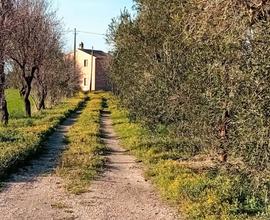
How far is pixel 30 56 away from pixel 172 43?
18245mm

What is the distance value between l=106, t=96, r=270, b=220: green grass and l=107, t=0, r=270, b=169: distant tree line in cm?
50

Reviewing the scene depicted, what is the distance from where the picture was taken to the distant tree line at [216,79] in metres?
7.25

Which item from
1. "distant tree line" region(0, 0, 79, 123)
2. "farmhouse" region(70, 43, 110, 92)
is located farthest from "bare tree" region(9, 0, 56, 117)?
"farmhouse" region(70, 43, 110, 92)

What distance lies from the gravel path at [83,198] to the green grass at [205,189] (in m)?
0.33

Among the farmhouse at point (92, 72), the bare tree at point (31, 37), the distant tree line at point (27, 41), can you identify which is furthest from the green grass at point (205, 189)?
the farmhouse at point (92, 72)

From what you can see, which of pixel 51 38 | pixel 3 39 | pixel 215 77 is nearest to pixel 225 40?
pixel 215 77

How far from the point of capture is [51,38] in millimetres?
35219

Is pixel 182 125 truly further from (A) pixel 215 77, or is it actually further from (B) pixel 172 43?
(A) pixel 215 77

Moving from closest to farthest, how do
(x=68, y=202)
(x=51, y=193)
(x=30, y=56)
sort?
(x=68, y=202)
(x=51, y=193)
(x=30, y=56)

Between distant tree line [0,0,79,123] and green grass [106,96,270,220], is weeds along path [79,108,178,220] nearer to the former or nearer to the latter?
green grass [106,96,270,220]

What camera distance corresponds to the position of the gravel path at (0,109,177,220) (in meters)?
9.45

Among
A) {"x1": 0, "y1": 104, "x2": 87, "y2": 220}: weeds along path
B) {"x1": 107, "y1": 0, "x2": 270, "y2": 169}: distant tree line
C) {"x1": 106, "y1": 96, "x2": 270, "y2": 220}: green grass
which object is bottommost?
{"x1": 0, "y1": 104, "x2": 87, "y2": 220}: weeds along path

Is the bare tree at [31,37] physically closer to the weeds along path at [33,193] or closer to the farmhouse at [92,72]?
the weeds along path at [33,193]

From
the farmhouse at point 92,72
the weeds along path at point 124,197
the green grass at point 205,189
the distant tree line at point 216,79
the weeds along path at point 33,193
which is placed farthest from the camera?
the farmhouse at point 92,72
